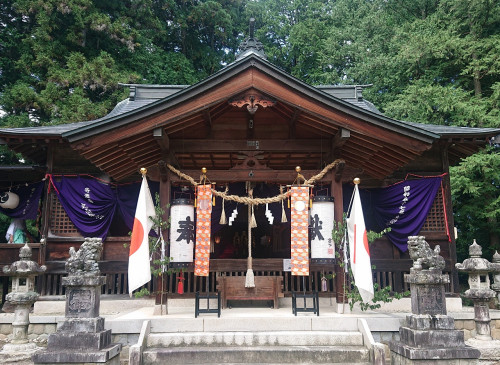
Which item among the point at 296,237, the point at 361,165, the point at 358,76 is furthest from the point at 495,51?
the point at 296,237

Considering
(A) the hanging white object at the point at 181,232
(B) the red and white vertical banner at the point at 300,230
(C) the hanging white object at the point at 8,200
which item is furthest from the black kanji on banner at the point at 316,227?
(C) the hanging white object at the point at 8,200

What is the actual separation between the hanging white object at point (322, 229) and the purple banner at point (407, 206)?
263 centimetres

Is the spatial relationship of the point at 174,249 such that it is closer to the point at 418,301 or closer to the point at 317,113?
the point at 317,113

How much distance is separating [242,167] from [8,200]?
694cm

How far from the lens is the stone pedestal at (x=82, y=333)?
5.77 metres

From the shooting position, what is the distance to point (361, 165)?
952cm

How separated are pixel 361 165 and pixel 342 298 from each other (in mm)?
3289

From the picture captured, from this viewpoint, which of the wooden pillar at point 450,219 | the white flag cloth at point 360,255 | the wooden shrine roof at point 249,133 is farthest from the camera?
the wooden pillar at point 450,219

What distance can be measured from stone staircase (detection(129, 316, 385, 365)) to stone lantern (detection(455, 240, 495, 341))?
101 inches

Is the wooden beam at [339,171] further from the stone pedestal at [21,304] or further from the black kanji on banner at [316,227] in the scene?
the stone pedestal at [21,304]

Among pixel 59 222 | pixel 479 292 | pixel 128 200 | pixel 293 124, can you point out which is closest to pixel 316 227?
pixel 293 124

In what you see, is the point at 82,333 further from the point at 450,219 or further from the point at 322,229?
the point at 450,219

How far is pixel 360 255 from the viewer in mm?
7570

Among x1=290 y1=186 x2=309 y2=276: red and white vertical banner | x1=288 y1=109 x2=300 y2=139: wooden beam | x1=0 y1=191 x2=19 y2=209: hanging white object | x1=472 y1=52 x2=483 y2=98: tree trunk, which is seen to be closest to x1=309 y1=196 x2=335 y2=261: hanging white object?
x1=290 y1=186 x2=309 y2=276: red and white vertical banner
